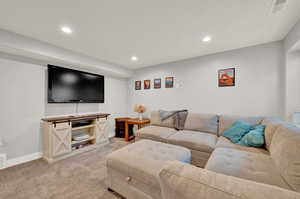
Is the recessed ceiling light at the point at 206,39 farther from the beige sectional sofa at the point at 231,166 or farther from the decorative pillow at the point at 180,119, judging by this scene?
the decorative pillow at the point at 180,119

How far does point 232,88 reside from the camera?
2.75 meters

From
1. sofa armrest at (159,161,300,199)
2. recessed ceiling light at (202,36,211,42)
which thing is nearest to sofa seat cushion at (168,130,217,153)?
sofa armrest at (159,161,300,199)

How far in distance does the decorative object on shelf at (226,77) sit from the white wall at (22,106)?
3.98 metres

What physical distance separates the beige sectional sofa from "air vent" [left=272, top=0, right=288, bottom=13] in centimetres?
143

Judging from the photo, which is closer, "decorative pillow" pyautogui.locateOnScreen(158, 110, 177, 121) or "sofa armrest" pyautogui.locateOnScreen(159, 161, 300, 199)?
"sofa armrest" pyautogui.locateOnScreen(159, 161, 300, 199)

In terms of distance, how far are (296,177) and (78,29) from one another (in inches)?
122

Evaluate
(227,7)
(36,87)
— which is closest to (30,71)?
(36,87)

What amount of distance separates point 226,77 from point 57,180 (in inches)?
151

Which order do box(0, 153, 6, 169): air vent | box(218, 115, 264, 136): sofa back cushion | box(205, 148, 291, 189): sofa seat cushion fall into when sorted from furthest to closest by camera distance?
box(218, 115, 264, 136): sofa back cushion, box(0, 153, 6, 169): air vent, box(205, 148, 291, 189): sofa seat cushion

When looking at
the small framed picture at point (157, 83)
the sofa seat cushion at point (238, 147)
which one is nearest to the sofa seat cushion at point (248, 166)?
the sofa seat cushion at point (238, 147)

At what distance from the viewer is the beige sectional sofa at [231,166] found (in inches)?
20.7

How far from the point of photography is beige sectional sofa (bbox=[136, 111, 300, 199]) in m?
0.53

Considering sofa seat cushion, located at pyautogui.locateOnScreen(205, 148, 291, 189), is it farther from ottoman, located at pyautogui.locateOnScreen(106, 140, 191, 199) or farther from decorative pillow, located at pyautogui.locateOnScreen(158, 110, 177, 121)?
decorative pillow, located at pyautogui.locateOnScreen(158, 110, 177, 121)

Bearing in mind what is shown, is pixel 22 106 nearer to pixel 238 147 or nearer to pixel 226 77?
pixel 238 147
